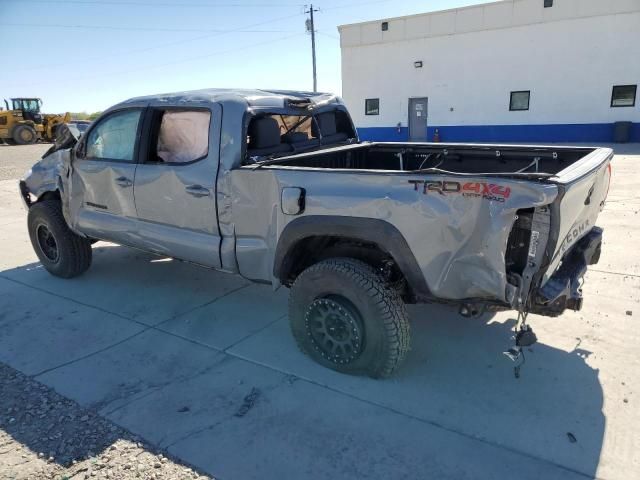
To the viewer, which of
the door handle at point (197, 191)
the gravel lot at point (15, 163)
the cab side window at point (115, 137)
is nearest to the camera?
the door handle at point (197, 191)

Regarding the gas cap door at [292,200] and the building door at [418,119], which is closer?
the gas cap door at [292,200]

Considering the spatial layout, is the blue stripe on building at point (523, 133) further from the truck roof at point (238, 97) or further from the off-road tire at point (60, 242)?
the off-road tire at point (60, 242)

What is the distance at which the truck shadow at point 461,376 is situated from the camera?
2.70 metres

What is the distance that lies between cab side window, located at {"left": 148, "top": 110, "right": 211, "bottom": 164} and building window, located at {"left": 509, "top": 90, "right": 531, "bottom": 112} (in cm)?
1978

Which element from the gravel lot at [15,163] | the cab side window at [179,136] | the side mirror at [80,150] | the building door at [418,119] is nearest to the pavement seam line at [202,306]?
the cab side window at [179,136]

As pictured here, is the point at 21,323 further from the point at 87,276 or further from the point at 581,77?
the point at 581,77

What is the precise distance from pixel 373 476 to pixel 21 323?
3.39 metres

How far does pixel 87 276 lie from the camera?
17.8 feet

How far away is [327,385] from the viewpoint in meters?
3.21

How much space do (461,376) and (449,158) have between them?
208 cm

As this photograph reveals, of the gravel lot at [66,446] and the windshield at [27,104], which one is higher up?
the windshield at [27,104]

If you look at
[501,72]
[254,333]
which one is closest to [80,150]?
[254,333]

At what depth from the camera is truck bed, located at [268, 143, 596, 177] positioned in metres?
3.96

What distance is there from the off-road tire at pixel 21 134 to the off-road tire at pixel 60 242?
27728mm
